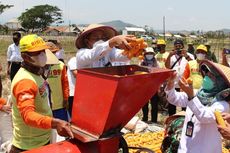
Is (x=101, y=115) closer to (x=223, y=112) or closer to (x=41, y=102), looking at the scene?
(x=41, y=102)

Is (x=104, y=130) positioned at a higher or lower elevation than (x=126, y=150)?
higher

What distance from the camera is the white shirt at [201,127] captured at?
11.0 ft

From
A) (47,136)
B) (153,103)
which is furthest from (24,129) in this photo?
(153,103)

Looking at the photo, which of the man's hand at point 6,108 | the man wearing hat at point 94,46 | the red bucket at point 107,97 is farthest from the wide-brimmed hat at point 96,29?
the red bucket at point 107,97

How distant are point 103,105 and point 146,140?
12.4ft

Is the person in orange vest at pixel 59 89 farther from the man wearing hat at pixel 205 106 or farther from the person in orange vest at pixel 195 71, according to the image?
the person in orange vest at pixel 195 71

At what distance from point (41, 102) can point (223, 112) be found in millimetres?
1573

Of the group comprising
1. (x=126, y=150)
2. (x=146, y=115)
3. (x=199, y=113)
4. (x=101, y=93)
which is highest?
(x=101, y=93)

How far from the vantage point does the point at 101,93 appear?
8.67 ft

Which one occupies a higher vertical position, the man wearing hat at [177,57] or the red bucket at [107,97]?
the red bucket at [107,97]

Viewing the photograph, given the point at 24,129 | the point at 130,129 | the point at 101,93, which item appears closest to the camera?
the point at 101,93

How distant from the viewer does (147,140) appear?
248 inches

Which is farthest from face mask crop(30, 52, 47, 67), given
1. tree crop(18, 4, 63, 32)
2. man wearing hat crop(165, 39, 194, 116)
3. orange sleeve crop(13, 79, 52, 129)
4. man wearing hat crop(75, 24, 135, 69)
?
tree crop(18, 4, 63, 32)

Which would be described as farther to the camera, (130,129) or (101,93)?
(130,129)
